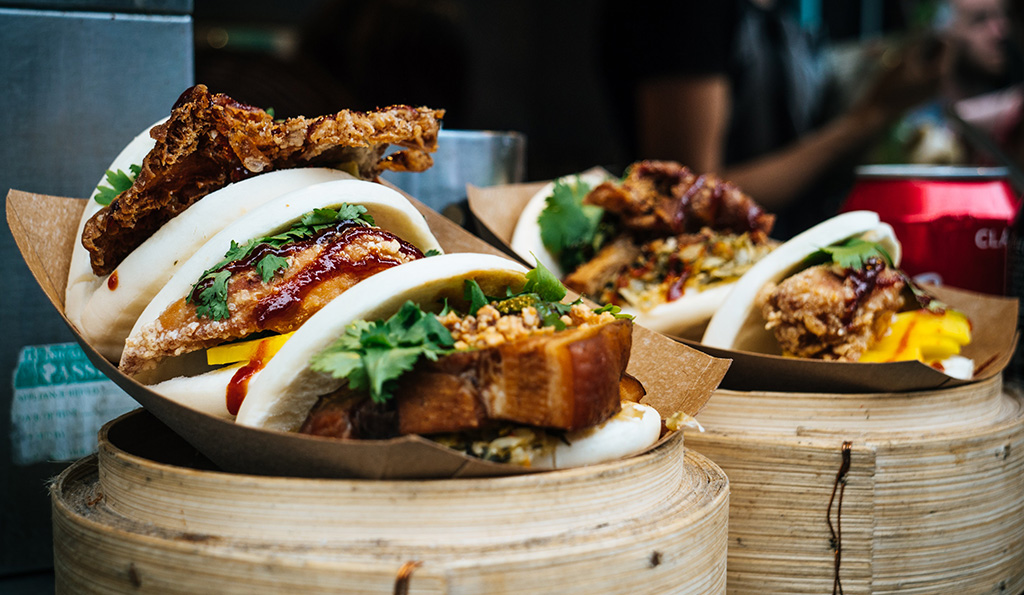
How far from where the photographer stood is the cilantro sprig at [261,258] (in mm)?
1544

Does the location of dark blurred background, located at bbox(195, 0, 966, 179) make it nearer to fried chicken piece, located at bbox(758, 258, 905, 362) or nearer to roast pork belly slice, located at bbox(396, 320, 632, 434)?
fried chicken piece, located at bbox(758, 258, 905, 362)

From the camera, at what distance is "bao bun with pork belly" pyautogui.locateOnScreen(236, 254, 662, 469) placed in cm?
129

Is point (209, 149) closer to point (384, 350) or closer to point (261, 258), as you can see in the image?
point (261, 258)

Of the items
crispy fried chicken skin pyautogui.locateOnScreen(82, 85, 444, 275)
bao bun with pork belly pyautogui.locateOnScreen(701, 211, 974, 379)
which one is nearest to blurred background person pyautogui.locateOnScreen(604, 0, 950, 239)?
bao bun with pork belly pyautogui.locateOnScreen(701, 211, 974, 379)

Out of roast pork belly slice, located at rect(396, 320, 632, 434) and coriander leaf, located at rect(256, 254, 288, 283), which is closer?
roast pork belly slice, located at rect(396, 320, 632, 434)

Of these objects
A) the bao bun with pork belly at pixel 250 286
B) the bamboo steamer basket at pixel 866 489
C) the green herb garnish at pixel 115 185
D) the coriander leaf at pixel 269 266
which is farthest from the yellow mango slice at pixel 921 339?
the green herb garnish at pixel 115 185

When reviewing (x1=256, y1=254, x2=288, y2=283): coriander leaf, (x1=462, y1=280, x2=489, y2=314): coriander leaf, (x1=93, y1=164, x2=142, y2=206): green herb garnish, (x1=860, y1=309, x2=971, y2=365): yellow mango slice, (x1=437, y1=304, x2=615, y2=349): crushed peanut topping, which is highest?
(x1=93, y1=164, x2=142, y2=206): green herb garnish

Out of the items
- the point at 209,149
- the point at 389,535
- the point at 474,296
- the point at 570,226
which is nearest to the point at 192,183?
the point at 209,149

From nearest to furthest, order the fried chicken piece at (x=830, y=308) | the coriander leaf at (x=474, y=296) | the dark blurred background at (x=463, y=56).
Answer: the coriander leaf at (x=474, y=296) < the fried chicken piece at (x=830, y=308) < the dark blurred background at (x=463, y=56)

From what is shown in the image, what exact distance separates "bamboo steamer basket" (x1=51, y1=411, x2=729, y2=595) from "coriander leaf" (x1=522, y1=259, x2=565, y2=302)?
39 cm

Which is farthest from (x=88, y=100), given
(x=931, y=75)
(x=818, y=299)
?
(x=931, y=75)

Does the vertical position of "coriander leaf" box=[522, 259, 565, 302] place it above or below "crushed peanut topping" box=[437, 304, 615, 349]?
above

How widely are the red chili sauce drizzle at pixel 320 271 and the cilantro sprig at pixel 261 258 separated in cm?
4

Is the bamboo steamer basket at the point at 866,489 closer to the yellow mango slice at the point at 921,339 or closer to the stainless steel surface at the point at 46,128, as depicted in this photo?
the yellow mango slice at the point at 921,339
